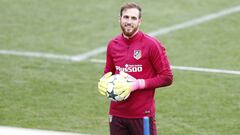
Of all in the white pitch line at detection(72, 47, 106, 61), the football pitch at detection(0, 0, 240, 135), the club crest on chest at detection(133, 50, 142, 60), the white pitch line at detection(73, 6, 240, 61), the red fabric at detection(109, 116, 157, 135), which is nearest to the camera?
the club crest on chest at detection(133, 50, 142, 60)

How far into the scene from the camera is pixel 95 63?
13148mm

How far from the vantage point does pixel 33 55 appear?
13.6 meters

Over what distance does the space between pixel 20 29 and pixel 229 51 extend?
4.67 meters

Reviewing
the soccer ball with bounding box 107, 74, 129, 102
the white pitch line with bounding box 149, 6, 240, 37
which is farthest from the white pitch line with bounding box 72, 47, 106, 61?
the soccer ball with bounding box 107, 74, 129, 102

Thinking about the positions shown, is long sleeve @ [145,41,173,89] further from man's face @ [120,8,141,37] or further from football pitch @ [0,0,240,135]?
football pitch @ [0,0,240,135]

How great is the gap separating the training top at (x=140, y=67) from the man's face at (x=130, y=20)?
0.33ft

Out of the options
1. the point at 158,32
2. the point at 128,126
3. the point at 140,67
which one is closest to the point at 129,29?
the point at 140,67

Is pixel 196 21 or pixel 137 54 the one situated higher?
pixel 196 21

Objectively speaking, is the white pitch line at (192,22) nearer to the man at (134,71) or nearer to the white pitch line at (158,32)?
the white pitch line at (158,32)

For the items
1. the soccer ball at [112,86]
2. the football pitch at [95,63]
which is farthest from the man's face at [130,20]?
the football pitch at [95,63]

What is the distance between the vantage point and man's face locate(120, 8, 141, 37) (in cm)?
667

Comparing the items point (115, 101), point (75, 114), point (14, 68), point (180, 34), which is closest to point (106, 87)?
point (115, 101)

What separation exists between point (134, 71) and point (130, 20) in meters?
0.51

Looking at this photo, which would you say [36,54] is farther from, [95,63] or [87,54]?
[95,63]
